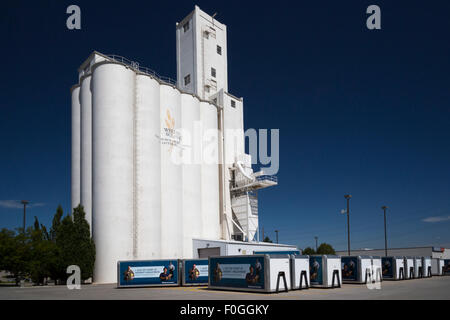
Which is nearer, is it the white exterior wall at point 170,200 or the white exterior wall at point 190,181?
the white exterior wall at point 170,200

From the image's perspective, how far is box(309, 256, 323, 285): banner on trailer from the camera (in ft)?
82.0

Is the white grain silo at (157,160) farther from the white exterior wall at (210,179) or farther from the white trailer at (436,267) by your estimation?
the white trailer at (436,267)

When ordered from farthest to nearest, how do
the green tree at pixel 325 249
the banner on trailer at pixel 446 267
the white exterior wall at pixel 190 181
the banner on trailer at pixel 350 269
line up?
the green tree at pixel 325 249, the white exterior wall at pixel 190 181, the banner on trailer at pixel 446 267, the banner on trailer at pixel 350 269

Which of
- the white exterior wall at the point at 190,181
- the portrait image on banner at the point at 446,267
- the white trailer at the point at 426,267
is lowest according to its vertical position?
the portrait image on banner at the point at 446,267

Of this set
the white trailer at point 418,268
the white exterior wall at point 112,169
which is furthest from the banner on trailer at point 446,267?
the white exterior wall at point 112,169

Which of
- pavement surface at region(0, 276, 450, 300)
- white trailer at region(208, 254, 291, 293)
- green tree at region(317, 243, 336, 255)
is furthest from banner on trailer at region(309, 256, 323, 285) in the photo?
green tree at region(317, 243, 336, 255)

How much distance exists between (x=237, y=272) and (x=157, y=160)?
2284 cm

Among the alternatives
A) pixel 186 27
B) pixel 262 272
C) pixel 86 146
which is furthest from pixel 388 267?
pixel 186 27

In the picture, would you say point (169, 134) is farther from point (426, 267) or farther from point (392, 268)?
point (426, 267)

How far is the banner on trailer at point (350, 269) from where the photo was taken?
2859cm

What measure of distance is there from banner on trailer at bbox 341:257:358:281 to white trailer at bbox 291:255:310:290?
6301 mm

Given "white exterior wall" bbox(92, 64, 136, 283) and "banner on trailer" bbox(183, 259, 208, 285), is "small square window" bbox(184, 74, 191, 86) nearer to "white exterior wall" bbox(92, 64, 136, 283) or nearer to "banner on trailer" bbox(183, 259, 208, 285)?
"white exterior wall" bbox(92, 64, 136, 283)

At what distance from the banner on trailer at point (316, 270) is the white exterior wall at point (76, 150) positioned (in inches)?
1143

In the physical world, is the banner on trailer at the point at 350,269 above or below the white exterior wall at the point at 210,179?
below
